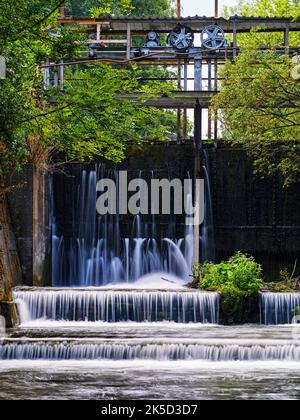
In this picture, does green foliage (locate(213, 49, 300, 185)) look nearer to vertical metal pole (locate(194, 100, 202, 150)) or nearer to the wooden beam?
vertical metal pole (locate(194, 100, 202, 150))

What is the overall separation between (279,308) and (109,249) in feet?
24.9

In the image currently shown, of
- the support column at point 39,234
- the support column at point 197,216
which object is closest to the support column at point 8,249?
the support column at point 39,234

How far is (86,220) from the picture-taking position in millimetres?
30250

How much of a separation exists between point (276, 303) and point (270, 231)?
21.5ft

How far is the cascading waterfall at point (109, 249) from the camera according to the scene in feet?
96.9

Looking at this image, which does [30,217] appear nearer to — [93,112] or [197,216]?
[197,216]

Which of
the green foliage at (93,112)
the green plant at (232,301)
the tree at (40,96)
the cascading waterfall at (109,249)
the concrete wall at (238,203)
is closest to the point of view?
the tree at (40,96)

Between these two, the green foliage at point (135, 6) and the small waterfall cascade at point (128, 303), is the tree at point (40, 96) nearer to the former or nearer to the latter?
the small waterfall cascade at point (128, 303)

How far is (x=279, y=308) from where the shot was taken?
23.9 metres

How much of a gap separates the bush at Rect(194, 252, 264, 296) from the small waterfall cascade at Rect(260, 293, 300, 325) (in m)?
0.36

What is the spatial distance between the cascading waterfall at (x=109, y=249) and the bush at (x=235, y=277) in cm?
373

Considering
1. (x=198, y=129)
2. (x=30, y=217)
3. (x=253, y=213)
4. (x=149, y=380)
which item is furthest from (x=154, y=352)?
(x=198, y=129)
